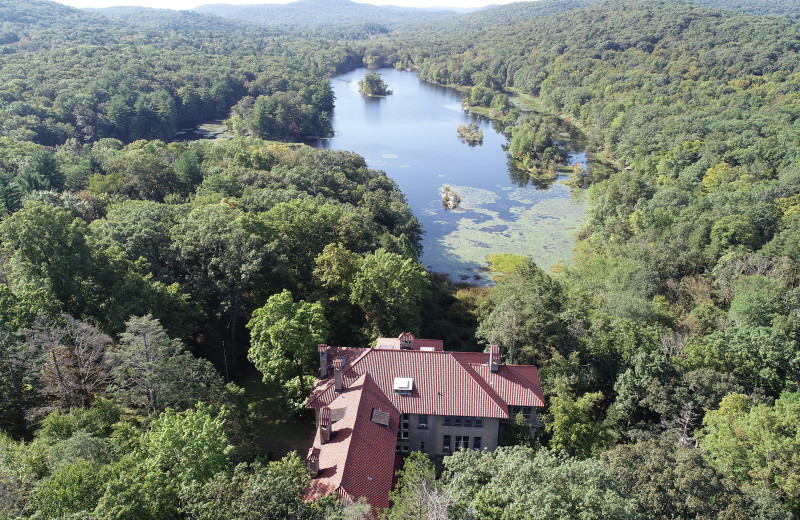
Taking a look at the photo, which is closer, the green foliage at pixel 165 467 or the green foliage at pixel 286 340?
the green foliage at pixel 165 467

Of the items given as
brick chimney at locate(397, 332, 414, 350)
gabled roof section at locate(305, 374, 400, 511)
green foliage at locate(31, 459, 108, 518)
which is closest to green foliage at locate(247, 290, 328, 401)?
gabled roof section at locate(305, 374, 400, 511)

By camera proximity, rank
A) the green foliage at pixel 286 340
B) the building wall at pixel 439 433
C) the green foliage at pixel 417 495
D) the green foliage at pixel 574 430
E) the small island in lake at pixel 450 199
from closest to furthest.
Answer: the green foliage at pixel 417 495
the green foliage at pixel 574 430
the building wall at pixel 439 433
the green foliage at pixel 286 340
the small island in lake at pixel 450 199

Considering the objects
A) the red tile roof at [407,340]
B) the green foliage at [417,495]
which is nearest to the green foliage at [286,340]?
the red tile roof at [407,340]

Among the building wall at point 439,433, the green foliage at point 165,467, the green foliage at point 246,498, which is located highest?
the green foliage at point 246,498

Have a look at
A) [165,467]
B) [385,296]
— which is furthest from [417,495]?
[385,296]

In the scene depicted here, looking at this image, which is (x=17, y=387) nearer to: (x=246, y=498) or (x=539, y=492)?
(x=246, y=498)

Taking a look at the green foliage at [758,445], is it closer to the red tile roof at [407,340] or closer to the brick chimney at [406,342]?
the red tile roof at [407,340]

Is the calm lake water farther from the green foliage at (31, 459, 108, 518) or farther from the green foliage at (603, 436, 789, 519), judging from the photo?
the green foliage at (31, 459, 108, 518)

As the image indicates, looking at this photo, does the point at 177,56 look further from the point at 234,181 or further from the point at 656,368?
the point at 656,368
